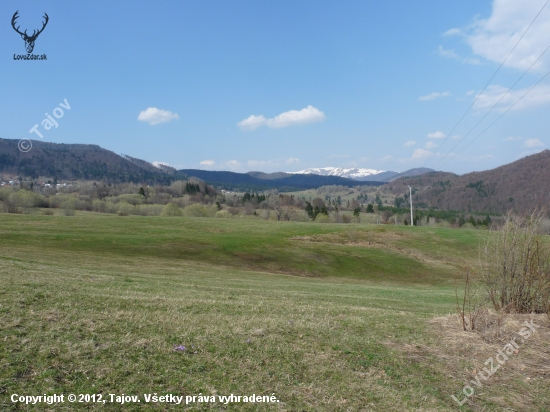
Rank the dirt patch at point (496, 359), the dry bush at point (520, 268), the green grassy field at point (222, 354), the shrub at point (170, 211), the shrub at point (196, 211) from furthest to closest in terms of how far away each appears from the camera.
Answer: the shrub at point (196, 211) → the shrub at point (170, 211) → the dry bush at point (520, 268) → the dirt patch at point (496, 359) → the green grassy field at point (222, 354)

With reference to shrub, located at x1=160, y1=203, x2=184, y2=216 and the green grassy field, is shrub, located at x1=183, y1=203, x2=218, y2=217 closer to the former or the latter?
shrub, located at x1=160, y1=203, x2=184, y2=216

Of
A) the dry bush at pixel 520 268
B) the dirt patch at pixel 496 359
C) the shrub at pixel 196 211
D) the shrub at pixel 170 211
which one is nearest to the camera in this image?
the dirt patch at pixel 496 359

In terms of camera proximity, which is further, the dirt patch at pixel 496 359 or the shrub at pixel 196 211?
the shrub at pixel 196 211

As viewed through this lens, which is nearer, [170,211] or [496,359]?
[496,359]

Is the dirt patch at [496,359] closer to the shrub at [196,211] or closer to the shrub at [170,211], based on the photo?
the shrub at [170,211]

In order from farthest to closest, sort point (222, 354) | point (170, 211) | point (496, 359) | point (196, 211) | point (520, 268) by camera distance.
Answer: point (196, 211) → point (170, 211) → point (520, 268) → point (496, 359) → point (222, 354)

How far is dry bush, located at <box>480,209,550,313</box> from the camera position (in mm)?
12133

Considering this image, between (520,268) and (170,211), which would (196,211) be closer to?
(170,211)

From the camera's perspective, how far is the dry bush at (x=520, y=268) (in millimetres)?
12133

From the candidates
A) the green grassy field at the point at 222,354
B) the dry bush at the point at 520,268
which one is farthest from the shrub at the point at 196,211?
the dry bush at the point at 520,268

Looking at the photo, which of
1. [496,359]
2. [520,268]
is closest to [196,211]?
[520,268]

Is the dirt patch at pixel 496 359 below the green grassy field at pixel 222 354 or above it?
below

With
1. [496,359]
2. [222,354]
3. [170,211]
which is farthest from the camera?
[170,211]

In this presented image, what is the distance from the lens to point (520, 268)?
12414 millimetres
